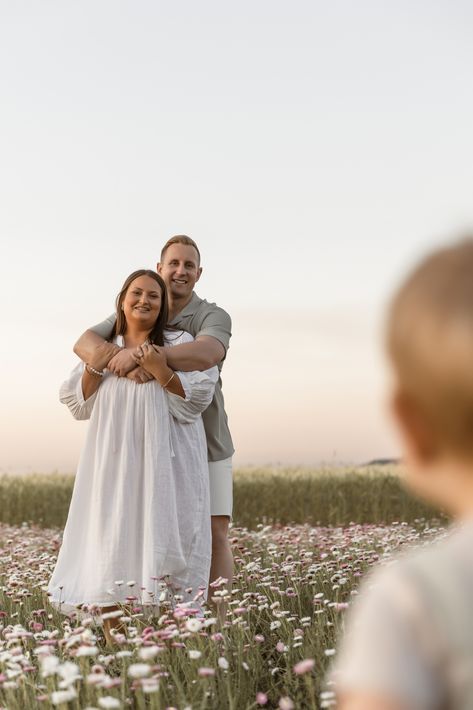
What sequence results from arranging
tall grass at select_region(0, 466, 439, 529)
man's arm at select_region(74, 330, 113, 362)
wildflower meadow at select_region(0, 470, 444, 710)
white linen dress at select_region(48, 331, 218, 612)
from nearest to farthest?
wildflower meadow at select_region(0, 470, 444, 710) < white linen dress at select_region(48, 331, 218, 612) < man's arm at select_region(74, 330, 113, 362) < tall grass at select_region(0, 466, 439, 529)

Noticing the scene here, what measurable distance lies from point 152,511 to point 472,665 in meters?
4.58

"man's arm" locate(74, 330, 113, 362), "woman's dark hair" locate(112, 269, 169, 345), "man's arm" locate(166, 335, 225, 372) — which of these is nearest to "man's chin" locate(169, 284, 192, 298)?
"woman's dark hair" locate(112, 269, 169, 345)

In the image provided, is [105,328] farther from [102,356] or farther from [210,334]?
[210,334]

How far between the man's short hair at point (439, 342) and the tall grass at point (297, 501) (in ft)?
43.5

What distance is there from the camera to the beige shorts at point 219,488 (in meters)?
6.52

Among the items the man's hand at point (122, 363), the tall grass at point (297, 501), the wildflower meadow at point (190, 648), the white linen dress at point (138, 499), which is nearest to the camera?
the wildflower meadow at point (190, 648)

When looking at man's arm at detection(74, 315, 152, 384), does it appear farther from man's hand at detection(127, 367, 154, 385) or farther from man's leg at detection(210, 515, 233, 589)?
man's leg at detection(210, 515, 233, 589)

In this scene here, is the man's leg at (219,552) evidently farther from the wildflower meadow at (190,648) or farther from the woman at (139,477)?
the woman at (139,477)

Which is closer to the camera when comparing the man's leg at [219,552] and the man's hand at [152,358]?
the man's hand at [152,358]

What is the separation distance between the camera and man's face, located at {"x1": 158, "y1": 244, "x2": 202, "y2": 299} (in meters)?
6.59

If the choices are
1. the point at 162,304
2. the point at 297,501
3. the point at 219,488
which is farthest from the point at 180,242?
Result: the point at 297,501

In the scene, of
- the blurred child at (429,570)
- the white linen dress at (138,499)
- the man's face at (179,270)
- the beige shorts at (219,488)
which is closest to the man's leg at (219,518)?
the beige shorts at (219,488)

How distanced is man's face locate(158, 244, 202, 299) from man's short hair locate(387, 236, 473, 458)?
209 inches

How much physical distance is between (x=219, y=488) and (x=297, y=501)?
9.39m
